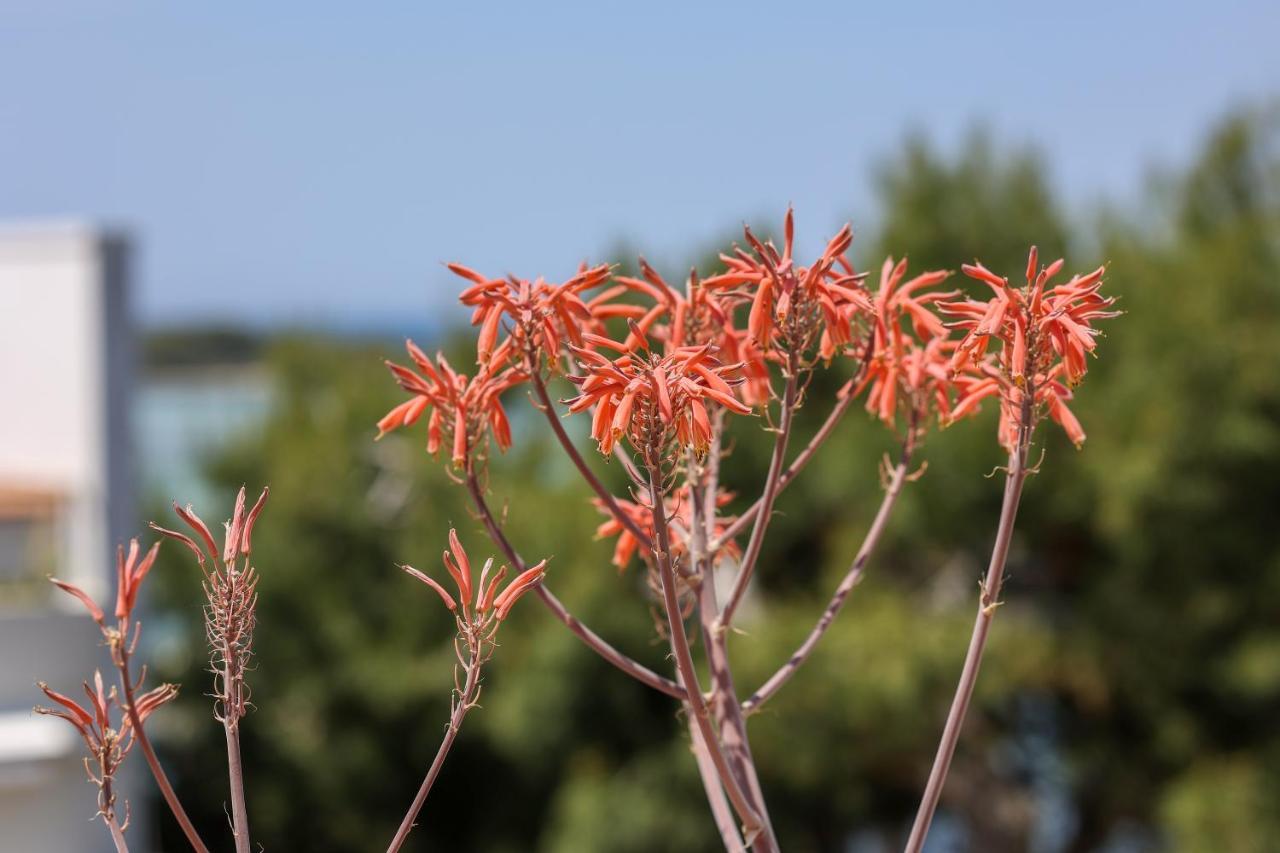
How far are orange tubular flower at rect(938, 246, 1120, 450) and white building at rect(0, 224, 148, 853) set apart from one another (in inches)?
213

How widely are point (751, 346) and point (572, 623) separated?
250 millimetres

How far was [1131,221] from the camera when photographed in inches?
272

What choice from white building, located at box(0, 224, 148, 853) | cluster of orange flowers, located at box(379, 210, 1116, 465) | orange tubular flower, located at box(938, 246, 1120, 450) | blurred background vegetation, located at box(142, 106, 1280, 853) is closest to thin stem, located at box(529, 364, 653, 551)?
cluster of orange flowers, located at box(379, 210, 1116, 465)

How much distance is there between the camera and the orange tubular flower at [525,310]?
3.08 feet

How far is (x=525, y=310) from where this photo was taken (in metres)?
0.94


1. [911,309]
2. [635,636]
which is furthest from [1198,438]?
[911,309]

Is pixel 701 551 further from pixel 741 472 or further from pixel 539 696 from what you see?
pixel 539 696

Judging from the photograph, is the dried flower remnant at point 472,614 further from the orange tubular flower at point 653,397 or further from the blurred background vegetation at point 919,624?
the blurred background vegetation at point 919,624

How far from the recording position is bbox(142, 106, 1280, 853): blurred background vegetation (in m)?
5.93

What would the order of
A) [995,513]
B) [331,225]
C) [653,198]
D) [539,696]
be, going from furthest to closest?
[331,225] → [653,198] → [539,696] → [995,513]

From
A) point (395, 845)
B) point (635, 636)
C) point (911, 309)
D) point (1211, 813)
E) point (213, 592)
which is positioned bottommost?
point (1211, 813)

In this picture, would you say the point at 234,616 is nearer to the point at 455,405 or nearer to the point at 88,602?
the point at 88,602

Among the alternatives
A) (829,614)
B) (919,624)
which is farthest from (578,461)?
(919,624)

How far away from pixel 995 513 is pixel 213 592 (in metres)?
5.59
